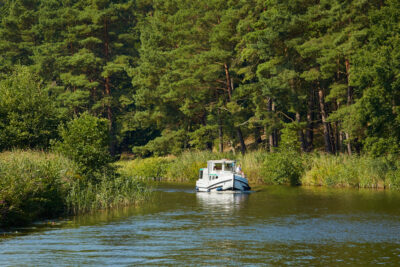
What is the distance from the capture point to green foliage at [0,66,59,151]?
37906mm

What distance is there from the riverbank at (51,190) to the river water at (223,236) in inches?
34.0

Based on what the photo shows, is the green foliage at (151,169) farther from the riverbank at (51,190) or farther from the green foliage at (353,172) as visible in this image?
the riverbank at (51,190)

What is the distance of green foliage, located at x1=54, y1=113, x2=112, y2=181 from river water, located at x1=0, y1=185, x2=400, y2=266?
3.05m

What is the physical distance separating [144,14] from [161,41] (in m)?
17.6

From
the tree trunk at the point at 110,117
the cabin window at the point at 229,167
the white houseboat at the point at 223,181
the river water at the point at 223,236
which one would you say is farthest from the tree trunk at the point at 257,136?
the river water at the point at 223,236

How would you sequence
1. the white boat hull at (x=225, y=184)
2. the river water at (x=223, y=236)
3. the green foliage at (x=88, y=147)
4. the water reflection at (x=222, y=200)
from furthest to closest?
the white boat hull at (x=225, y=184) < the water reflection at (x=222, y=200) < the green foliage at (x=88, y=147) < the river water at (x=223, y=236)

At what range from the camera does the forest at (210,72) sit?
43.6 m

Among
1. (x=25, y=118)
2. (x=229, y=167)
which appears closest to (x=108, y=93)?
(x=229, y=167)

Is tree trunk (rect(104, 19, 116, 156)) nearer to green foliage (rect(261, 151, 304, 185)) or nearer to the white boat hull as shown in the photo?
green foliage (rect(261, 151, 304, 185))

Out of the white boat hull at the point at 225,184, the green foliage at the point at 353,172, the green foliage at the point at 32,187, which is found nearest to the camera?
the green foliage at the point at 32,187

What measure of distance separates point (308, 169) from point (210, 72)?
812 inches

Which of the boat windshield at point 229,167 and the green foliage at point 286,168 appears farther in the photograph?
the green foliage at point 286,168

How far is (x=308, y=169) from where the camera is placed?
1930 inches

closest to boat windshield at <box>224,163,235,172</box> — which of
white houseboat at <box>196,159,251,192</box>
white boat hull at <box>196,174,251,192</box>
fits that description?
white houseboat at <box>196,159,251,192</box>
